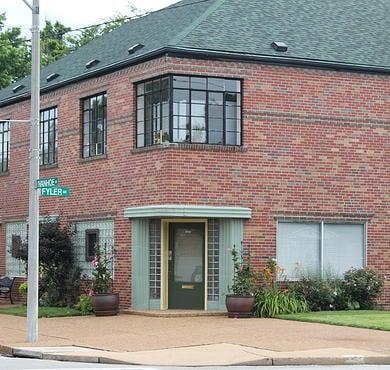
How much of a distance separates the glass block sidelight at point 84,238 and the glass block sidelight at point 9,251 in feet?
10.8

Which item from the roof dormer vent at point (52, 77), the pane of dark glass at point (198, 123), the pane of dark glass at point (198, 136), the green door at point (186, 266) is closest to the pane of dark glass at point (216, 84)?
the pane of dark glass at point (198, 123)

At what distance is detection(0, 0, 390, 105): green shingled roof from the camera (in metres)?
23.9

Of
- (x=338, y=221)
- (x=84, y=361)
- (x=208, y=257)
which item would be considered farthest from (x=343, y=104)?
(x=84, y=361)

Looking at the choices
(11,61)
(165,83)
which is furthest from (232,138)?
(11,61)

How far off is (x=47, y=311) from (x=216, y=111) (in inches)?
271

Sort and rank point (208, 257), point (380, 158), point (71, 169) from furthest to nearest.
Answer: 1. point (71, 169)
2. point (380, 158)
3. point (208, 257)

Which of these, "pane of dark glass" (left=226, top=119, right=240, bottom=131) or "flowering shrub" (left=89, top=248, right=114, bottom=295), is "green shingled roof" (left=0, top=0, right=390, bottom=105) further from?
"flowering shrub" (left=89, top=248, right=114, bottom=295)

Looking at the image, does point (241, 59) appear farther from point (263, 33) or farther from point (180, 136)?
point (180, 136)

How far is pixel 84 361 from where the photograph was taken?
50.4 feet

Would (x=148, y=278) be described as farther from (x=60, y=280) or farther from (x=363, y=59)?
(x=363, y=59)

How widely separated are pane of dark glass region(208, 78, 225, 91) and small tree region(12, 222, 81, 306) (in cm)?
649

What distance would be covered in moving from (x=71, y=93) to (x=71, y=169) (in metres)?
2.29

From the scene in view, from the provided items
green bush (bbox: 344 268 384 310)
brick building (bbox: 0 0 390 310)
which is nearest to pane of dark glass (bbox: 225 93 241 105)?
brick building (bbox: 0 0 390 310)

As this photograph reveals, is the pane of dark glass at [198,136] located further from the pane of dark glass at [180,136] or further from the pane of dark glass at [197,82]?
the pane of dark glass at [197,82]
